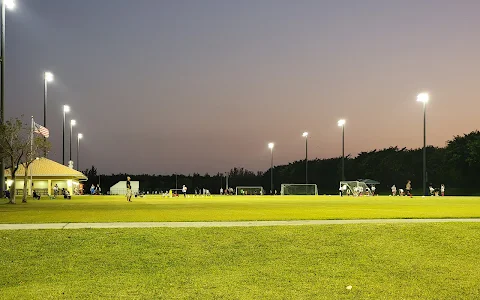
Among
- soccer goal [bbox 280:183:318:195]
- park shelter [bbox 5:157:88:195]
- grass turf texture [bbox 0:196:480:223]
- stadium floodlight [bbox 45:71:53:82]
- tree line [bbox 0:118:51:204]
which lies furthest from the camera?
soccer goal [bbox 280:183:318:195]

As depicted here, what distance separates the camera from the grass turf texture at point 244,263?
9.53 meters

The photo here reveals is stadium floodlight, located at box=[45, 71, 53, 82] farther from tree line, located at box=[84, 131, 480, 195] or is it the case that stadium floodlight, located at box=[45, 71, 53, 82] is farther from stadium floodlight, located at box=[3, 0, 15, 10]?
tree line, located at box=[84, 131, 480, 195]

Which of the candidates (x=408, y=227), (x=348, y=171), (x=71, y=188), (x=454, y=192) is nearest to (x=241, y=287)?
(x=408, y=227)

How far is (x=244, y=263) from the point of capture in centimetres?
1150

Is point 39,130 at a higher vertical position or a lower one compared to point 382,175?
higher

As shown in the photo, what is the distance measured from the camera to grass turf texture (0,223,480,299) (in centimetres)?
953

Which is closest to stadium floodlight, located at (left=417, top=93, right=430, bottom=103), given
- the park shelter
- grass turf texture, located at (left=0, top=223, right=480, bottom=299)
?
the park shelter

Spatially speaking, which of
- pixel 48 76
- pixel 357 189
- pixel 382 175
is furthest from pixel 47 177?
pixel 382 175

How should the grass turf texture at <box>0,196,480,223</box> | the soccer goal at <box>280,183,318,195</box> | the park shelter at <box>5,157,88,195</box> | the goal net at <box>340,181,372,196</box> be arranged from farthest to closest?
the soccer goal at <box>280,183,318,195</box>
the goal net at <box>340,181,372,196</box>
the park shelter at <box>5,157,88,195</box>
the grass turf texture at <box>0,196,480,223</box>

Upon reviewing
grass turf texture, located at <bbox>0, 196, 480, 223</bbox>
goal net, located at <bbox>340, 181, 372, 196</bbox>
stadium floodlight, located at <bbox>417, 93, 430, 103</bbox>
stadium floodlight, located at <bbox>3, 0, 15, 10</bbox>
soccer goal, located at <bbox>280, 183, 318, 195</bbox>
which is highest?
stadium floodlight, located at <bbox>3, 0, 15, 10</bbox>

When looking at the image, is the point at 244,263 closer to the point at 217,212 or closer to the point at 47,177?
the point at 217,212

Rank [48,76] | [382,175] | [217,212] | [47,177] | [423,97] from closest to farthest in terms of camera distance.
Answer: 1. [217,212]
2. [48,76]
3. [423,97]
4. [47,177]
5. [382,175]

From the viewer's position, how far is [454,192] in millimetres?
79938

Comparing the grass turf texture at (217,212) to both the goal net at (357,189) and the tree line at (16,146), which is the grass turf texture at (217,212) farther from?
the goal net at (357,189)
